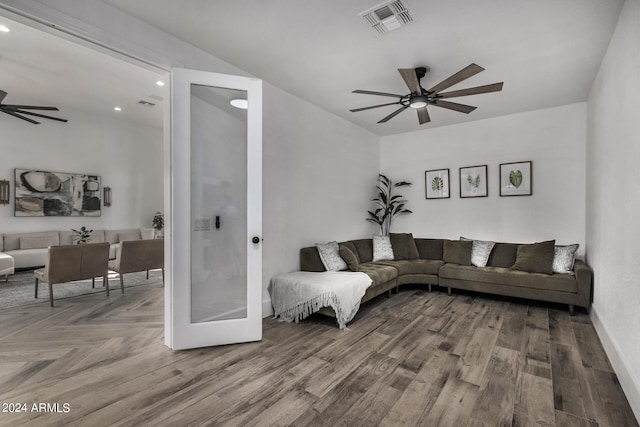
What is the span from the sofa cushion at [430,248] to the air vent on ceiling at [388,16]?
360 centimetres

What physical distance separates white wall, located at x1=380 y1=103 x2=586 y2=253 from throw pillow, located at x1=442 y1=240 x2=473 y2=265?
45 centimetres

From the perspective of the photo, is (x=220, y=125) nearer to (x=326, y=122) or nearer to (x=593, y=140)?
(x=326, y=122)

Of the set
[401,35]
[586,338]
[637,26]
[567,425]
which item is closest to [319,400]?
[567,425]

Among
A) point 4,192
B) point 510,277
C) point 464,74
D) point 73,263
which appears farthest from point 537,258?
point 4,192

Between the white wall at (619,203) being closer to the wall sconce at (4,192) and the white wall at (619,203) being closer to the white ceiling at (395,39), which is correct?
the white ceiling at (395,39)

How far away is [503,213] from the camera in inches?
193

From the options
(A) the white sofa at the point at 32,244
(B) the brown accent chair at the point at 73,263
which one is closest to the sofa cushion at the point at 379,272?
(B) the brown accent chair at the point at 73,263

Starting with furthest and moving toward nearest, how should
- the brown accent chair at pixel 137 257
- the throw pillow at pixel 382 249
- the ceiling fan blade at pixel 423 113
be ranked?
the throw pillow at pixel 382 249 → the brown accent chair at pixel 137 257 → the ceiling fan blade at pixel 423 113

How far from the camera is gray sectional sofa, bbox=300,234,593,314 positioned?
368cm

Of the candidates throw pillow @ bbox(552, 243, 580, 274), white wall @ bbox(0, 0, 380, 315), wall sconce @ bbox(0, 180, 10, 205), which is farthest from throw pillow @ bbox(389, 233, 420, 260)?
wall sconce @ bbox(0, 180, 10, 205)

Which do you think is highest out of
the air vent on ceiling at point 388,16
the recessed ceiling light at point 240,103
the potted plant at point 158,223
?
the air vent on ceiling at point 388,16

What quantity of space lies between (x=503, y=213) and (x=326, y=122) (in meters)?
3.17

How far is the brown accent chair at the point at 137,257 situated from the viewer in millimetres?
4527

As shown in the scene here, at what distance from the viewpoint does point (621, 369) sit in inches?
84.1
